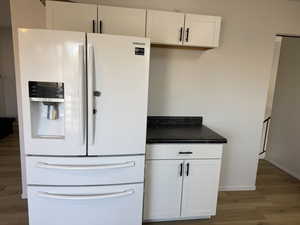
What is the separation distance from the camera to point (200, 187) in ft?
7.13

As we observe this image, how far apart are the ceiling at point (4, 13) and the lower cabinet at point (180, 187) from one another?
386cm

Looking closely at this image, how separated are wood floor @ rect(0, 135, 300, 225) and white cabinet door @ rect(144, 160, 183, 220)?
187 millimetres

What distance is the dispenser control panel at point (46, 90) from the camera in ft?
5.41

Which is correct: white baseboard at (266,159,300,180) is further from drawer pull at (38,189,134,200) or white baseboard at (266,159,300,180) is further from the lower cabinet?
drawer pull at (38,189,134,200)

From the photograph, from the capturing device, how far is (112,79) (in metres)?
1.73

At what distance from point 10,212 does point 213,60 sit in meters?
2.89

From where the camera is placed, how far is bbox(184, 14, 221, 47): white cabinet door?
7.29ft

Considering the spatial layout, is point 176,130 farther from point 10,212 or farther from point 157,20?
point 10,212

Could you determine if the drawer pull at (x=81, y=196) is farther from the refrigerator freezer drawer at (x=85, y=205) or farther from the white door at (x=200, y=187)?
the white door at (x=200, y=187)

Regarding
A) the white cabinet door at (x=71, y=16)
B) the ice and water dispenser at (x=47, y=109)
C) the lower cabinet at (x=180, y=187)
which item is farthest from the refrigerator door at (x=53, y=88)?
the lower cabinet at (x=180, y=187)

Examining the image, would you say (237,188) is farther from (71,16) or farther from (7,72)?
(7,72)

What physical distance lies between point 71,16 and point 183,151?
1676 mm

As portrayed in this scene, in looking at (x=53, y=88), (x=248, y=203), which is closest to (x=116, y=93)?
(x=53, y=88)

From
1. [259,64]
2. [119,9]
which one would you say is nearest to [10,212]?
[119,9]
